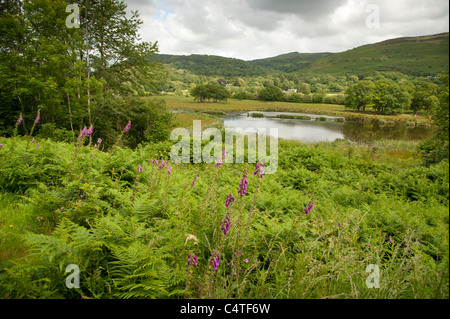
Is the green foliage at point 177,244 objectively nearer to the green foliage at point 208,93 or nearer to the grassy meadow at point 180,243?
the grassy meadow at point 180,243

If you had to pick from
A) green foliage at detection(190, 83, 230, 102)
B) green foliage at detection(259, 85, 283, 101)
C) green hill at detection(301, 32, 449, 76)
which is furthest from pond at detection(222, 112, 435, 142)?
green foliage at detection(190, 83, 230, 102)

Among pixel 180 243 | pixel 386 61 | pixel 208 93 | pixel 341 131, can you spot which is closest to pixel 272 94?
pixel 208 93

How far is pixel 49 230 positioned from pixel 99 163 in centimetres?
209

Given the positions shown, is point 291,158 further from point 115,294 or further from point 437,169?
point 115,294

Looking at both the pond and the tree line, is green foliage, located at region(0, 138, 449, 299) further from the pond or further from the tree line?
the pond

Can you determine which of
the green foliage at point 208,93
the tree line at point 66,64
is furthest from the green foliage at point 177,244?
the green foliage at point 208,93

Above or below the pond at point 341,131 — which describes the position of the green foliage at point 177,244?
below

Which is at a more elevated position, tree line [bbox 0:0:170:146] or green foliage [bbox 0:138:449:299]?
tree line [bbox 0:0:170:146]

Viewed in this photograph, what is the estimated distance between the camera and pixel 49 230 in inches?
113

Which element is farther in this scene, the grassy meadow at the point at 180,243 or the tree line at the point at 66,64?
the tree line at the point at 66,64

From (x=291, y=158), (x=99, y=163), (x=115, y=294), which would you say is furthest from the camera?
(x=291, y=158)

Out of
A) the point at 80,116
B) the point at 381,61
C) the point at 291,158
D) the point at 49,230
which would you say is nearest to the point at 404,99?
the point at 381,61

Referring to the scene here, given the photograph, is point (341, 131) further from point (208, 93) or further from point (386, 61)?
point (386, 61)

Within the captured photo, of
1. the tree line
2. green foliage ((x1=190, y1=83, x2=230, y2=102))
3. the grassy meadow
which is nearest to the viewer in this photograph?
the grassy meadow
